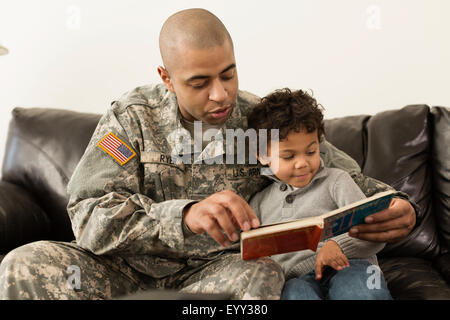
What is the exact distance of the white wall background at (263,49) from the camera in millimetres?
1942

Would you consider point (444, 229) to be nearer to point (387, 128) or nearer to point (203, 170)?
point (387, 128)

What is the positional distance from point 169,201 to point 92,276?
0.83 ft

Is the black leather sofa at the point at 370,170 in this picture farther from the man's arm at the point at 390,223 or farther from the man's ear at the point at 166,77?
the man's ear at the point at 166,77

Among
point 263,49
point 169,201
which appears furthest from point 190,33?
point 263,49

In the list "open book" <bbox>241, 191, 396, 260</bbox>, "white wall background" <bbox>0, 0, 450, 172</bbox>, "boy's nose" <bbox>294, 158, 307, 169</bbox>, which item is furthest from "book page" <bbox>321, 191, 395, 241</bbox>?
"white wall background" <bbox>0, 0, 450, 172</bbox>

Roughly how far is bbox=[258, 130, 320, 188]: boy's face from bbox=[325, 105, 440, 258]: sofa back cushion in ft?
1.56

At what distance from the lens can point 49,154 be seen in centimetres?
180

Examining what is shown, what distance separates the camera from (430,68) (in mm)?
1941

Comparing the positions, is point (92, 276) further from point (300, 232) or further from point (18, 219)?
point (18, 219)

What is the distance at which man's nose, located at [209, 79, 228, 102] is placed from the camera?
1145mm

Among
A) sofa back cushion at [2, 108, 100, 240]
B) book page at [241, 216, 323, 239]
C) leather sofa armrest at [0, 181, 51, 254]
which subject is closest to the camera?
book page at [241, 216, 323, 239]

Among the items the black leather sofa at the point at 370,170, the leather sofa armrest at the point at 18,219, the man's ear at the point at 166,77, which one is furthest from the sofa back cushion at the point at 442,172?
the leather sofa armrest at the point at 18,219

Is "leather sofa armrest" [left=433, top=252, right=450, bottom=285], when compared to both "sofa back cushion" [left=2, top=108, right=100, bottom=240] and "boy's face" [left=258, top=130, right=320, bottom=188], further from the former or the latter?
"sofa back cushion" [left=2, top=108, right=100, bottom=240]
